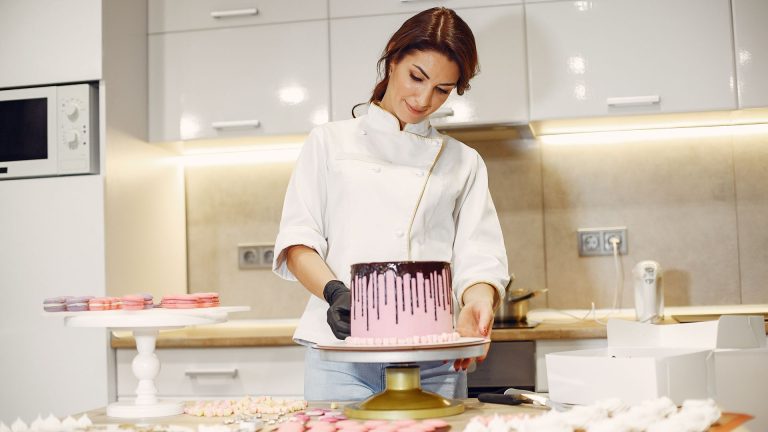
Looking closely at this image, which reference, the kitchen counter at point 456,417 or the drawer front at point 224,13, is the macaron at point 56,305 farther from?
the drawer front at point 224,13

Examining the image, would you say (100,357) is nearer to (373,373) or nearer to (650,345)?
(373,373)

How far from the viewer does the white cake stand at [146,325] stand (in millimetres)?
1249

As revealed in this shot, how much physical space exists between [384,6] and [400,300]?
1.56m

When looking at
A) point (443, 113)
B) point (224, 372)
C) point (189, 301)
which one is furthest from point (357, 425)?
point (443, 113)

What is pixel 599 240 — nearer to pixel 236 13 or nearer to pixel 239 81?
pixel 239 81

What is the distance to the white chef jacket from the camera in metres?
1.51

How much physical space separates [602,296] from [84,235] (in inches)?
60.9

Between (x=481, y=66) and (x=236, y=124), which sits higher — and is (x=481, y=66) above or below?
above

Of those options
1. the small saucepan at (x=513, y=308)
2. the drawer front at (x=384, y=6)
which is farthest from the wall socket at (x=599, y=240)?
the drawer front at (x=384, y=6)

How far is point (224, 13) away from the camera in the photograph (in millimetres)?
2596

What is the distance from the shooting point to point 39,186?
7.97 feet

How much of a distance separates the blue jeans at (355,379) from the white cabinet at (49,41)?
1.38 meters


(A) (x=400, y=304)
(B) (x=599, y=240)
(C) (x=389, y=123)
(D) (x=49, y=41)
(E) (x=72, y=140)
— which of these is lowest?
(A) (x=400, y=304)

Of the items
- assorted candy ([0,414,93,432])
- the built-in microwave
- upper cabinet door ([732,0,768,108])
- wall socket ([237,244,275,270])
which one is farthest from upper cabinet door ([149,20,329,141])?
assorted candy ([0,414,93,432])
